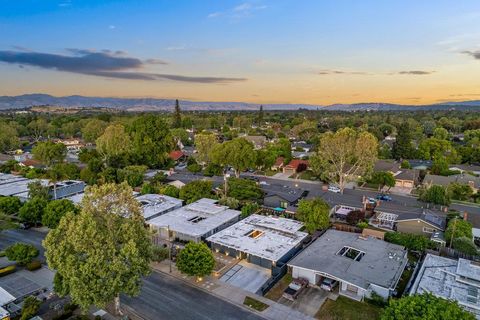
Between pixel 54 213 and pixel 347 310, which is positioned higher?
pixel 54 213

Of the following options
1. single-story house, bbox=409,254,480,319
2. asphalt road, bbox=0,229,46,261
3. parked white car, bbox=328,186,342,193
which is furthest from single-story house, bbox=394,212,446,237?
asphalt road, bbox=0,229,46,261

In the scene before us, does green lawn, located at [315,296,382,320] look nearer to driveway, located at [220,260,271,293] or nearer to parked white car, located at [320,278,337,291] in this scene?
parked white car, located at [320,278,337,291]

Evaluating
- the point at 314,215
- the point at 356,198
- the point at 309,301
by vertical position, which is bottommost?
the point at 309,301

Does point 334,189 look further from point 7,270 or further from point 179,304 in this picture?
point 7,270

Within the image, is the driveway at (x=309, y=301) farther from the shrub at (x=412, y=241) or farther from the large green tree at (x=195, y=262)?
the shrub at (x=412, y=241)

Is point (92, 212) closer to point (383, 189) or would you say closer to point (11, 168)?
point (383, 189)

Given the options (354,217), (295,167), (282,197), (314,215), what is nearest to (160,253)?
(314,215)
